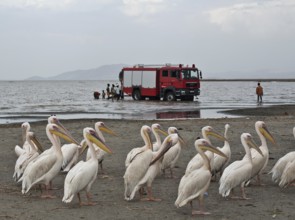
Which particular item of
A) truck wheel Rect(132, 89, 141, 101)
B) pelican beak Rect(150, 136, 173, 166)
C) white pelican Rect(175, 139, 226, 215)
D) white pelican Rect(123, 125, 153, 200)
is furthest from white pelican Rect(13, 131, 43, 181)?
truck wheel Rect(132, 89, 141, 101)

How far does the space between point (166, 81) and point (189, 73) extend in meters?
1.76

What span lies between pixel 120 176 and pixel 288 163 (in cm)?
345

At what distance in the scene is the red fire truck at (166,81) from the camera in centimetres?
3672

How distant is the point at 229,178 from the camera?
27.0ft

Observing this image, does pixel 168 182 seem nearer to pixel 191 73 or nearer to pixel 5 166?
pixel 5 166

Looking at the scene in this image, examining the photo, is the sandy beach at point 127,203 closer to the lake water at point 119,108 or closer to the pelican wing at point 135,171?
the pelican wing at point 135,171

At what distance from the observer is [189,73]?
121 feet

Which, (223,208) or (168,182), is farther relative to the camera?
(168,182)

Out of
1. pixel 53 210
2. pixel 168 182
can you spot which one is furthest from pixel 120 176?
pixel 53 210

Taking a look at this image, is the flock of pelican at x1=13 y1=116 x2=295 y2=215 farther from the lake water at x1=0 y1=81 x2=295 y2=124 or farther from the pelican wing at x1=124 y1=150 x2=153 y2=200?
the lake water at x1=0 y1=81 x2=295 y2=124

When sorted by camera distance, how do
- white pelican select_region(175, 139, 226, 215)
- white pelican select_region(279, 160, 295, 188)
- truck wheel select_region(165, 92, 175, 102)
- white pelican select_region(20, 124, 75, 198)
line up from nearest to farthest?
white pelican select_region(175, 139, 226, 215)
white pelican select_region(20, 124, 75, 198)
white pelican select_region(279, 160, 295, 188)
truck wheel select_region(165, 92, 175, 102)

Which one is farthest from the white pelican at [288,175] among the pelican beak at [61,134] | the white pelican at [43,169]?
the white pelican at [43,169]

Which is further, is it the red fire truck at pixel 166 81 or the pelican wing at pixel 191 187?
the red fire truck at pixel 166 81

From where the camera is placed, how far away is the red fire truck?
120 feet
